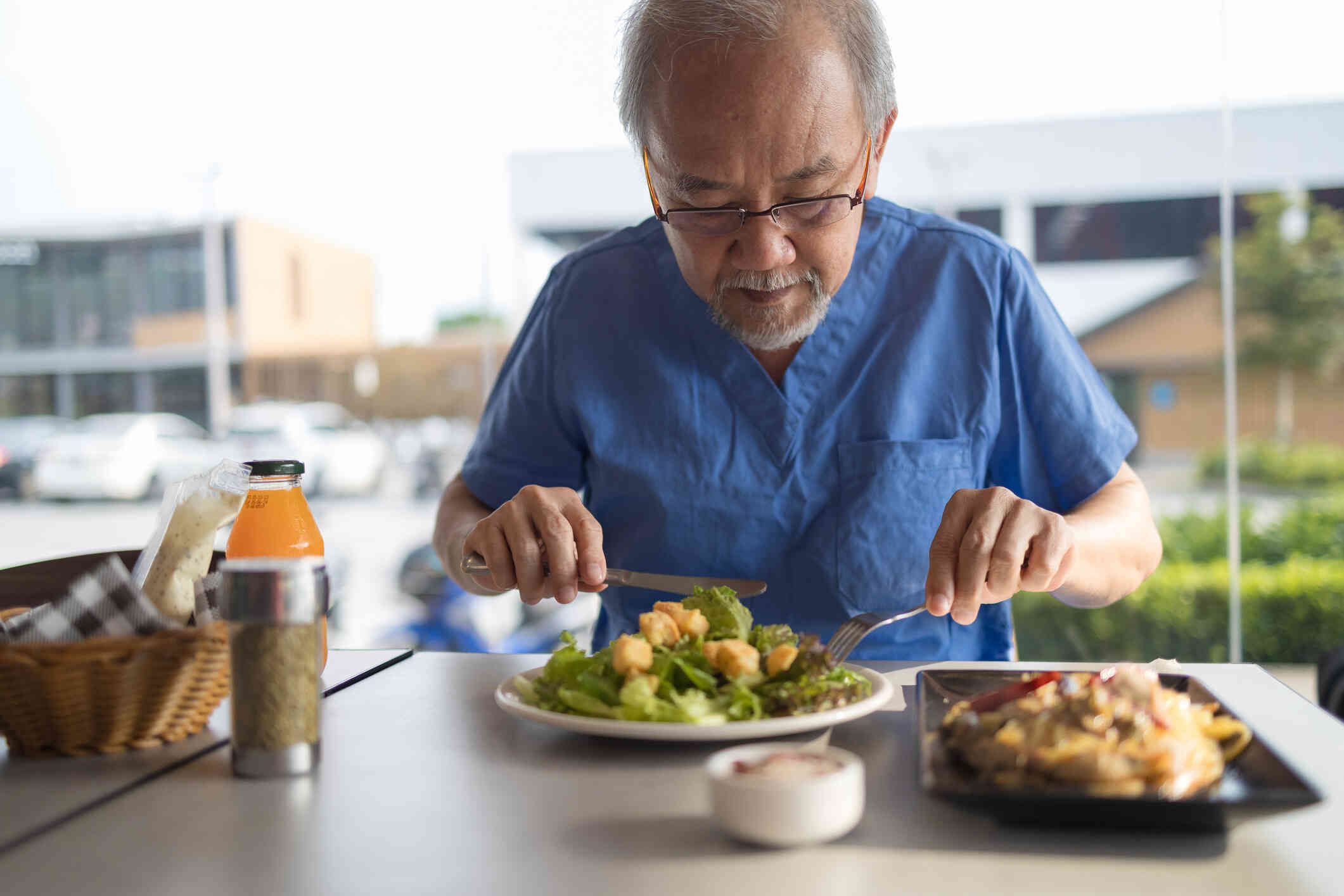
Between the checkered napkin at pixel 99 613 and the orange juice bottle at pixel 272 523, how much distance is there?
6.5 inches

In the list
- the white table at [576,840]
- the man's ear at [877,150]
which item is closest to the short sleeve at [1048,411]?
the man's ear at [877,150]

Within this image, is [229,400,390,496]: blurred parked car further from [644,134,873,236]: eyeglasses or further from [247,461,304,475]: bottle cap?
[247,461,304,475]: bottle cap

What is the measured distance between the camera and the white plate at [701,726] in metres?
0.87

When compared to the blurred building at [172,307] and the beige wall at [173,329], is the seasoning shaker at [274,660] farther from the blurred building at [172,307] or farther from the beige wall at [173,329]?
the beige wall at [173,329]

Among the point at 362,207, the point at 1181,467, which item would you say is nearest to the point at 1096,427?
the point at 1181,467

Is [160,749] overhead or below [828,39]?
below

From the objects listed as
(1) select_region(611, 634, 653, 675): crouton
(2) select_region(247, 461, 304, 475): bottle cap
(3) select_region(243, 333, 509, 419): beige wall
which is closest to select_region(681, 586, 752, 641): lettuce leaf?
(1) select_region(611, 634, 653, 675): crouton

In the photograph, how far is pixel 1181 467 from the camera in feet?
13.6

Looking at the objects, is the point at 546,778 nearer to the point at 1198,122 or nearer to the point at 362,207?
the point at 1198,122

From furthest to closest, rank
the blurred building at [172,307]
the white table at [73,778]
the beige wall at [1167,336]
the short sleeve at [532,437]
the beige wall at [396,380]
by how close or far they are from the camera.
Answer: the blurred building at [172,307], the beige wall at [396,380], the beige wall at [1167,336], the short sleeve at [532,437], the white table at [73,778]

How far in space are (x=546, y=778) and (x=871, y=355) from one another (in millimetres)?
863

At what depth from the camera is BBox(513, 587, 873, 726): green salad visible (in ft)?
3.00

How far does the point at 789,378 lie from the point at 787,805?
35.7 inches

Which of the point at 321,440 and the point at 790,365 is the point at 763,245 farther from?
the point at 321,440
